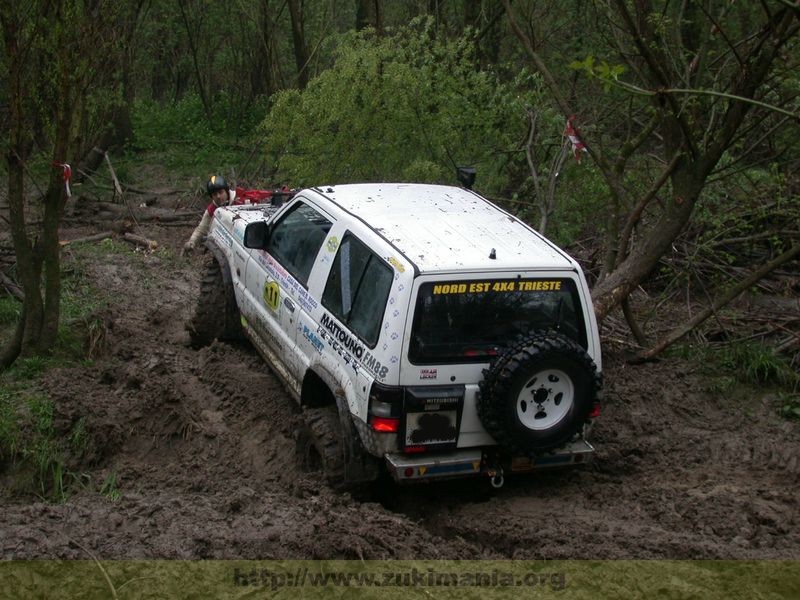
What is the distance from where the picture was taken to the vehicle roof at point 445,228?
5.48 m

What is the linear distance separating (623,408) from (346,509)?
2.63 metres

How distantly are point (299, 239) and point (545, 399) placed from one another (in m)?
2.44

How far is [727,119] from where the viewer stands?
7238 millimetres

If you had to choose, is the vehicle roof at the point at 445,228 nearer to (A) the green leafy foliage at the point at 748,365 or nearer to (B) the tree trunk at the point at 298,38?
(A) the green leafy foliage at the point at 748,365

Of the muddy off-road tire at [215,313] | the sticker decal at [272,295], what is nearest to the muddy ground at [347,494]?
the muddy off-road tire at [215,313]

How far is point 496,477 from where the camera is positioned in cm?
555

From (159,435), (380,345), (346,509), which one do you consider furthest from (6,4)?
(346,509)

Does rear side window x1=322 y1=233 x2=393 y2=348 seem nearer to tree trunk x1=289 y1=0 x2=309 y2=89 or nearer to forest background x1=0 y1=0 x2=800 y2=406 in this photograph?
forest background x1=0 y1=0 x2=800 y2=406

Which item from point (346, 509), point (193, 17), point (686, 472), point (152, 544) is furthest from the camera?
Result: point (193, 17)

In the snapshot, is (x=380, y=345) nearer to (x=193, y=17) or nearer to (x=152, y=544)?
(x=152, y=544)

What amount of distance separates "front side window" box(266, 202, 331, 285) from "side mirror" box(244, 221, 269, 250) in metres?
0.09

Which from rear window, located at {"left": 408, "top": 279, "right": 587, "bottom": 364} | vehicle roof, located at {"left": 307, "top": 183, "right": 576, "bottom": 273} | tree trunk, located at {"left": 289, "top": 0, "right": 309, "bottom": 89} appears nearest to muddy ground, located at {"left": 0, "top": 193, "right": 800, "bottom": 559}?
rear window, located at {"left": 408, "top": 279, "right": 587, "bottom": 364}

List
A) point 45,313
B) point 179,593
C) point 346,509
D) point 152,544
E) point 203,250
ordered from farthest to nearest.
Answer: point 203,250 < point 45,313 < point 346,509 < point 152,544 < point 179,593

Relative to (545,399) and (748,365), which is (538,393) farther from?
(748,365)
